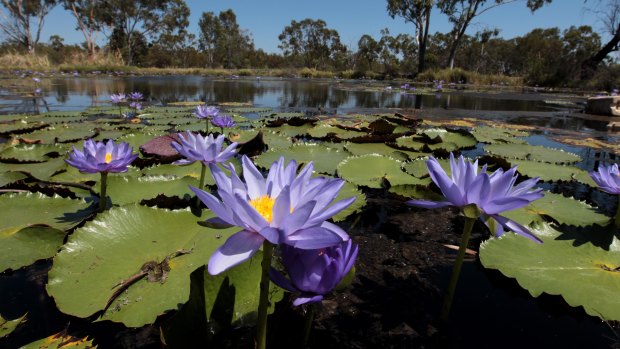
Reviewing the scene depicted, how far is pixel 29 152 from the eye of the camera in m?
2.20

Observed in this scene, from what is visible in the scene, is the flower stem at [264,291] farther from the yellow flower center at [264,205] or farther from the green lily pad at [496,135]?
the green lily pad at [496,135]

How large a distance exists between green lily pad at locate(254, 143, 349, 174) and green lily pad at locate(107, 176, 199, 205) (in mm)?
678

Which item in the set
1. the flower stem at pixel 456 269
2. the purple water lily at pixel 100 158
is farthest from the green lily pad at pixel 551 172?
the purple water lily at pixel 100 158

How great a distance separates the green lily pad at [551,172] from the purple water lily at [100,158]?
2.34 metres

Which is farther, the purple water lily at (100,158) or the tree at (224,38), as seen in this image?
the tree at (224,38)

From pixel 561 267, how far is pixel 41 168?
8.69 feet

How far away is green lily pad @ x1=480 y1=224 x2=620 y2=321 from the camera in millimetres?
980

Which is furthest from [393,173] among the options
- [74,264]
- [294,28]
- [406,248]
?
[294,28]

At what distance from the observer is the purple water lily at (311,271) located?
59 cm

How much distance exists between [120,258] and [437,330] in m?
1.00

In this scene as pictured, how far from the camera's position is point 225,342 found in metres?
0.80

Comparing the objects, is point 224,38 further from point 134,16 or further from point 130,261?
point 130,261

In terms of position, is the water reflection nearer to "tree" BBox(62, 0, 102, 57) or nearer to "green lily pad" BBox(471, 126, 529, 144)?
"green lily pad" BBox(471, 126, 529, 144)

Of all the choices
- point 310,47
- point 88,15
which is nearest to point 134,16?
point 88,15
